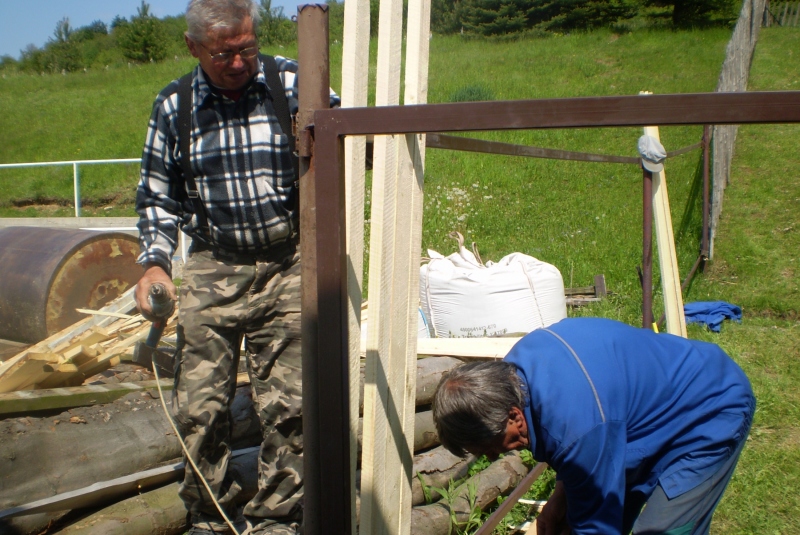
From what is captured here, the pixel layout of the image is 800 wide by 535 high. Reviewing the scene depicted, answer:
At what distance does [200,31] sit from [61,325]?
11.6 feet

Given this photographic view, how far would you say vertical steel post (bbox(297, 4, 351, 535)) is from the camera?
142 centimetres

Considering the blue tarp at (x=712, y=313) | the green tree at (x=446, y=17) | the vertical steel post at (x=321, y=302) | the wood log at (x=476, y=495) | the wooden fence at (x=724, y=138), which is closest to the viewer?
the vertical steel post at (x=321, y=302)

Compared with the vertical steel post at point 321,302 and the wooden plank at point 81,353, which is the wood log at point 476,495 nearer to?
the vertical steel post at point 321,302

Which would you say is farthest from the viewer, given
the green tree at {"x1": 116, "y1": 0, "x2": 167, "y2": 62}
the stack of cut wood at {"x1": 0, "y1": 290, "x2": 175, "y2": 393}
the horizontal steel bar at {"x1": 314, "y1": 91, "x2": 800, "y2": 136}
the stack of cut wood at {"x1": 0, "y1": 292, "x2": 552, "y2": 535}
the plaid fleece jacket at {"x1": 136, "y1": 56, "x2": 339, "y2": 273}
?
the green tree at {"x1": 116, "y1": 0, "x2": 167, "y2": 62}

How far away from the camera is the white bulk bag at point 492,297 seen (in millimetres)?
5082

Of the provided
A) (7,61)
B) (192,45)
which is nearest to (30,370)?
(192,45)

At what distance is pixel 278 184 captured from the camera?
2.58 meters

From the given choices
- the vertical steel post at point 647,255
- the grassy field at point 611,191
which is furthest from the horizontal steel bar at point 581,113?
the vertical steel post at point 647,255

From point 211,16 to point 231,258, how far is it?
2.91 feet

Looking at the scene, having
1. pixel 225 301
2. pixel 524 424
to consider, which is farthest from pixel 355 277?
pixel 225 301

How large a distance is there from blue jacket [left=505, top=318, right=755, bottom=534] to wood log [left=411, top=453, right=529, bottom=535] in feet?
4.11

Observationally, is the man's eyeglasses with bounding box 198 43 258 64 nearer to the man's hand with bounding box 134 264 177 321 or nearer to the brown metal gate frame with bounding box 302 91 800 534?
the man's hand with bounding box 134 264 177 321

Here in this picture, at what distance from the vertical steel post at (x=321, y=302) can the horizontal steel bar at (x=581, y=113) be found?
12cm

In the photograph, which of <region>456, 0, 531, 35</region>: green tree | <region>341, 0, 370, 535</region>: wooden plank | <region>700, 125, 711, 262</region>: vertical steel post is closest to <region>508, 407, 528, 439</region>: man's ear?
<region>341, 0, 370, 535</region>: wooden plank
